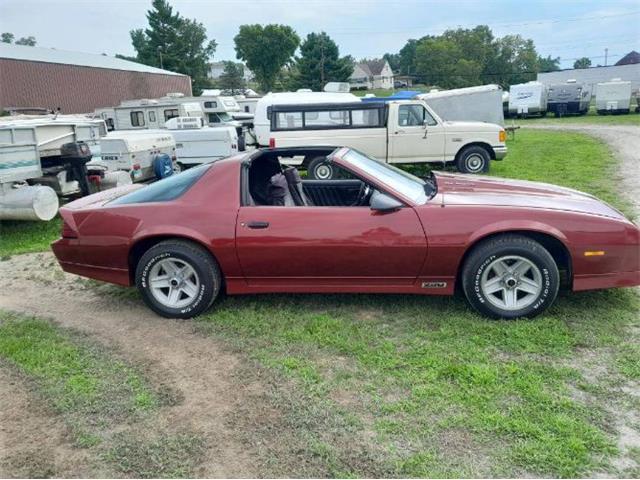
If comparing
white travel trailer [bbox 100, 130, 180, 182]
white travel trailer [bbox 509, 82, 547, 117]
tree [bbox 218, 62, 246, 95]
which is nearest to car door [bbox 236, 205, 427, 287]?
white travel trailer [bbox 100, 130, 180, 182]

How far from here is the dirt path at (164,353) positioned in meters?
2.65

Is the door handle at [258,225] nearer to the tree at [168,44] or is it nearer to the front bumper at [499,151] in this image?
the front bumper at [499,151]

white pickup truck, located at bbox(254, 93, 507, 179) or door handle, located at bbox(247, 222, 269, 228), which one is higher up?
white pickup truck, located at bbox(254, 93, 507, 179)

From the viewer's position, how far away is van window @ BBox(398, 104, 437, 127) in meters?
11.6

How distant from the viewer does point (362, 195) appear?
15.3 ft

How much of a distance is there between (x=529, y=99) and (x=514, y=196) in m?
32.3

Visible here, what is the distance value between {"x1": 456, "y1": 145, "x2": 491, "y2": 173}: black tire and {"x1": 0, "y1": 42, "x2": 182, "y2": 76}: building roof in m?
37.2

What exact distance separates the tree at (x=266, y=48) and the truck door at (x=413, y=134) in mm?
66242

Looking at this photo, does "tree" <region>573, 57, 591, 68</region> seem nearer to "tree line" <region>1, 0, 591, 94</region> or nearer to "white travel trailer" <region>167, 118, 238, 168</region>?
"tree line" <region>1, 0, 591, 94</region>

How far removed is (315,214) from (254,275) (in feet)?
2.31

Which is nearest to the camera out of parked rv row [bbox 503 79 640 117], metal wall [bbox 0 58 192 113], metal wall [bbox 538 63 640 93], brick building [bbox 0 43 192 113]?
parked rv row [bbox 503 79 640 117]

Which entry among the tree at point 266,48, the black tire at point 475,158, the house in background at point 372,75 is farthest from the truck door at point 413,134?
the house in background at point 372,75

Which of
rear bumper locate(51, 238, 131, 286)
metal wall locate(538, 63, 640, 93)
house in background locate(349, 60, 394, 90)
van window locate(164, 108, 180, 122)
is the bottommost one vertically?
rear bumper locate(51, 238, 131, 286)

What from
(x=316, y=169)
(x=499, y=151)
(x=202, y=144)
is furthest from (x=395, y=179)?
(x=202, y=144)
